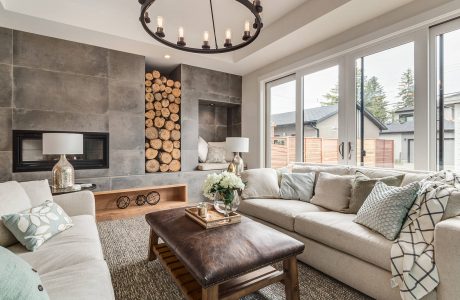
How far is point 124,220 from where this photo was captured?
3.37 meters

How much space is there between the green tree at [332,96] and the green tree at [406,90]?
2.52ft

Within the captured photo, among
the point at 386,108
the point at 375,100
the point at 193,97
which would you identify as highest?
the point at 193,97

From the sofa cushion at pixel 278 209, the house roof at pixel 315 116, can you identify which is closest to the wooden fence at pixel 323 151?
the house roof at pixel 315 116

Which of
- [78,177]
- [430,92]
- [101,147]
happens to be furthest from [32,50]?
[430,92]

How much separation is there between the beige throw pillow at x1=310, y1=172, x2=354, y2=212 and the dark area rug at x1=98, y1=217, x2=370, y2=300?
2.24 feet

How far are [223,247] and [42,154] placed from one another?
125 inches

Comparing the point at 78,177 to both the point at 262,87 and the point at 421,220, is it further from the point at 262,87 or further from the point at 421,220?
the point at 421,220

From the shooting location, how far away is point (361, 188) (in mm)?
2195

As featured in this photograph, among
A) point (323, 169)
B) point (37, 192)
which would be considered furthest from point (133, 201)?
point (323, 169)

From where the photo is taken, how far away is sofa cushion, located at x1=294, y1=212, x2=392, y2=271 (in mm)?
1566

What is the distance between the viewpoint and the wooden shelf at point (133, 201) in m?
3.47

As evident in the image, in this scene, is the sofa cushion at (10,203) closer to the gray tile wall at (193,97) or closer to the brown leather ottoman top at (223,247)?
the brown leather ottoman top at (223,247)

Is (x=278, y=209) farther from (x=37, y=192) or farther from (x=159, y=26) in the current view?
(x=37, y=192)

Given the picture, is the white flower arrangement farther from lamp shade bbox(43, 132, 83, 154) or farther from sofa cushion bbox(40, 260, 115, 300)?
lamp shade bbox(43, 132, 83, 154)
